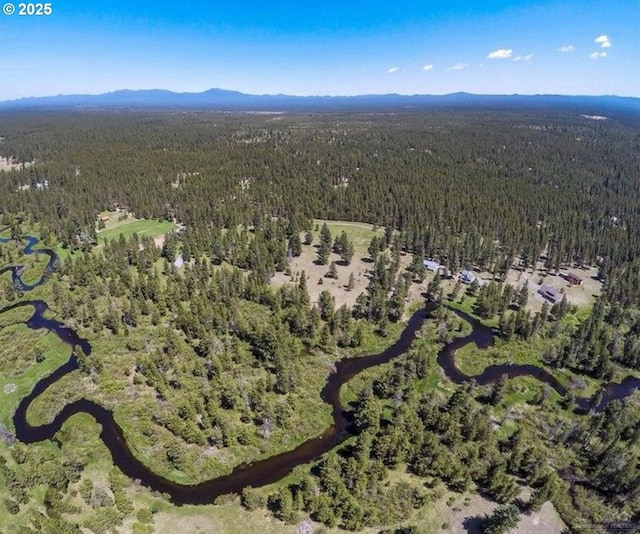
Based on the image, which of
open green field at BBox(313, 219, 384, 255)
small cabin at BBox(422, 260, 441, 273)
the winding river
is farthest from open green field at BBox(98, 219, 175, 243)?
small cabin at BBox(422, 260, 441, 273)

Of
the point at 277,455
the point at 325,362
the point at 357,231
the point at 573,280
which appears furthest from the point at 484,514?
the point at 357,231

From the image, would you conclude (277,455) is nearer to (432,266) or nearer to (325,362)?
(325,362)

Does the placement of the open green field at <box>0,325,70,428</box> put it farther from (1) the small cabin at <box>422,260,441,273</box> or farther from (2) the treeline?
(1) the small cabin at <box>422,260,441,273</box>

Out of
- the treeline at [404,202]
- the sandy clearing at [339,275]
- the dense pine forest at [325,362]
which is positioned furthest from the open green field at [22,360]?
the treeline at [404,202]

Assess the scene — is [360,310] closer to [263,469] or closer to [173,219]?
[263,469]

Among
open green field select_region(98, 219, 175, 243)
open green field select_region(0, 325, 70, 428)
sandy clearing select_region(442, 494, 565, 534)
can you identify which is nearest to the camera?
sandy clearing select_region(442, 494, 565, 534)

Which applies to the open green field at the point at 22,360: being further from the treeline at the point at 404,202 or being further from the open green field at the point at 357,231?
the open green field at the point at 357,231
